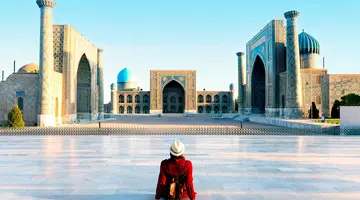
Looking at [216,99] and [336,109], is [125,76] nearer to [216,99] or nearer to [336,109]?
[216,99]

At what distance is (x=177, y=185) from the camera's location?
322 cm

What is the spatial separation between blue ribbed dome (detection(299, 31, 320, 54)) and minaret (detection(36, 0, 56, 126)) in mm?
20040

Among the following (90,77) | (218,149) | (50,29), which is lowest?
(218,149)

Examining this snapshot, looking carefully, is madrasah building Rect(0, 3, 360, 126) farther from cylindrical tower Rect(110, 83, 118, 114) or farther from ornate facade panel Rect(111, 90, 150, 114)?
cylindrical tower Rect(110, 83, 118, 114)

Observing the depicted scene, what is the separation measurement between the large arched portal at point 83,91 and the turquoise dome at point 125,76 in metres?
28.7

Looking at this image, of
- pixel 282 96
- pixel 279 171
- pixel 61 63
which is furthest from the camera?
pixel 282 96

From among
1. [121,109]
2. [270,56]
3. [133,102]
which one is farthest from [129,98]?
[270,56]

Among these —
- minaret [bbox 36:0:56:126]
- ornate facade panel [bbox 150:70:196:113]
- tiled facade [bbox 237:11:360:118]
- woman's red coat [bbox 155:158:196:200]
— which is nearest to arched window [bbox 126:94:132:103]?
ornate facade panel [bbox 150:70:196:113]

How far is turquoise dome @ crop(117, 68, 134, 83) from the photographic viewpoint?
176 ft

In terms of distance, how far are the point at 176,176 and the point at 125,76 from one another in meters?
51.6

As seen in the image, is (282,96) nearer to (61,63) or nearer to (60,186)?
(61,63)

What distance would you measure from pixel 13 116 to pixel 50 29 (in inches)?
197

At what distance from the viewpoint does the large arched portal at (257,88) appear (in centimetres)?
3153

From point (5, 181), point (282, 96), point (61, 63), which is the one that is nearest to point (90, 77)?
point (61, 63)
